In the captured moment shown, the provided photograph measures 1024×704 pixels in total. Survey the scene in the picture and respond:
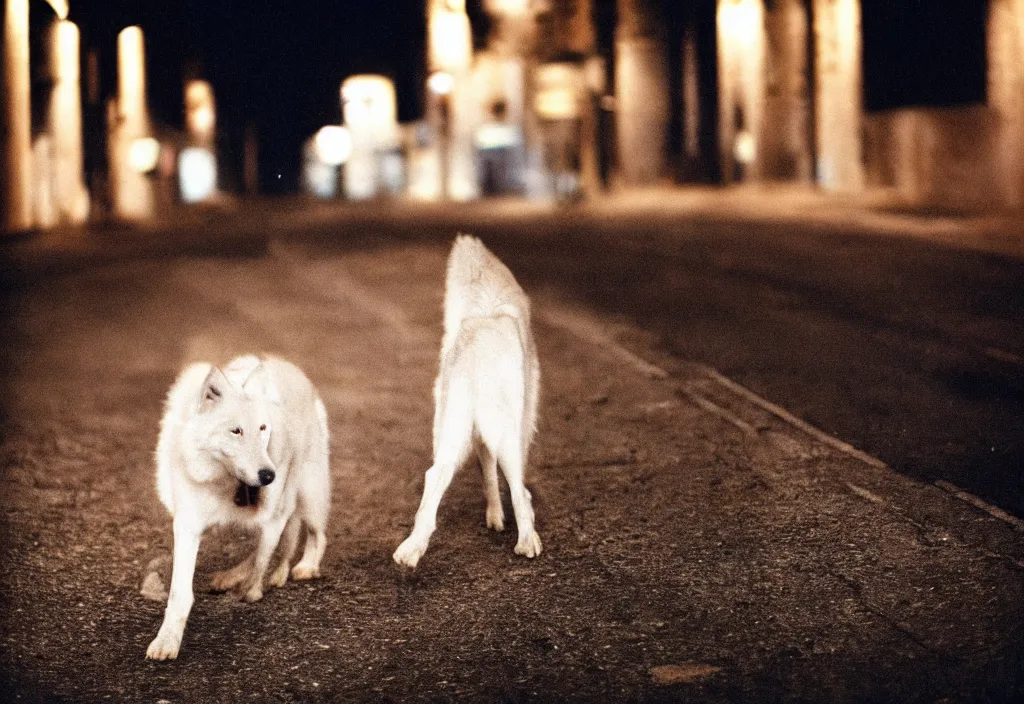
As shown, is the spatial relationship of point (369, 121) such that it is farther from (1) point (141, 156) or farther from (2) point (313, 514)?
(2) point (313, 514)

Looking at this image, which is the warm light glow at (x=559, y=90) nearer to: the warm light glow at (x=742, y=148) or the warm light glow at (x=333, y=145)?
the warm light glow at (x=742, y=148)

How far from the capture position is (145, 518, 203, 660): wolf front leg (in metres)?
4.87

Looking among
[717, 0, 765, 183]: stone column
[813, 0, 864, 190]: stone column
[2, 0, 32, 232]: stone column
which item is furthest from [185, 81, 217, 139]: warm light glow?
[813, 0, 864, 190]: stone column

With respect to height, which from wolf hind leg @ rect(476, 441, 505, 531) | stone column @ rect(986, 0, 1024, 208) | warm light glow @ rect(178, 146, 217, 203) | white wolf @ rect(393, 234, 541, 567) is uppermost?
warm light glow @ rect(178, 146, 217, 203)

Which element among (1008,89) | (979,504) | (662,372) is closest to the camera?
(979,504)

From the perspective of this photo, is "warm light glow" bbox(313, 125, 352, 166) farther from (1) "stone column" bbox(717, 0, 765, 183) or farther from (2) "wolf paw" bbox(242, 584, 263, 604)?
(2) "wolf paw" bbox(242, 584, 263, 604)

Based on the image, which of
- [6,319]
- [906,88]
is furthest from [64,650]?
[906,88]

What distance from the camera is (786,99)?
33750mm

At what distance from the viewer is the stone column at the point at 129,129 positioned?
3734 cm

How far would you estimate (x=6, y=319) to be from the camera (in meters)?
14.3

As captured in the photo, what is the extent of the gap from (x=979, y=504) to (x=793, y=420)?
217 cm

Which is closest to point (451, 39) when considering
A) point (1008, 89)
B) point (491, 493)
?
point (1008, 89)

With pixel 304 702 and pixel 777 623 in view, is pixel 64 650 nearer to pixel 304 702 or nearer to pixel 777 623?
pixel 304 702

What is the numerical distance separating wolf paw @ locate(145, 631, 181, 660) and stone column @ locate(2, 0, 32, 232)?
2284cm
